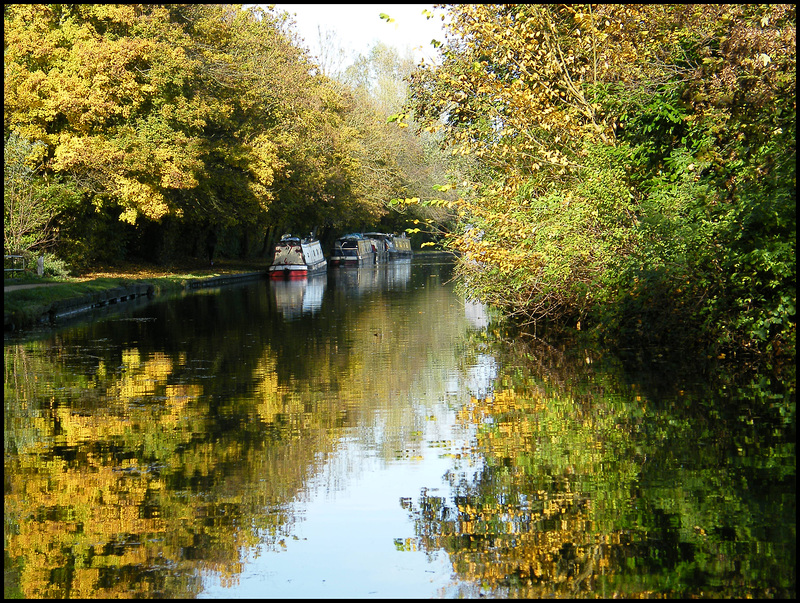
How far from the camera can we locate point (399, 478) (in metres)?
8.62

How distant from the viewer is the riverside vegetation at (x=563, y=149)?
572 inches

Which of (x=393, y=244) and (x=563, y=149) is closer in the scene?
(x=563, y=149)

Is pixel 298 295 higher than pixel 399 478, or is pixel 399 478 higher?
pixel 298 295

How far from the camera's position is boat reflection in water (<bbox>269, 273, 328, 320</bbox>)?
1144 inches

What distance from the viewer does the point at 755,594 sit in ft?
18.2

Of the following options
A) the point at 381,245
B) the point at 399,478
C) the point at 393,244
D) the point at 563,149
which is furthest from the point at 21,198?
the point at 393,244

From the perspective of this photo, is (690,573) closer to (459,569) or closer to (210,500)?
(459,569)

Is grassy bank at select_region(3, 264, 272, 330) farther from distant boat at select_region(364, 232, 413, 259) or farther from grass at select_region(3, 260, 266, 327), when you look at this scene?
distant boat at select_region(364, 232, 413, 259)

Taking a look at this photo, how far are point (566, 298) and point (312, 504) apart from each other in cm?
1292

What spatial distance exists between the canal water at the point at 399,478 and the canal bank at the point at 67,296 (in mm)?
7179

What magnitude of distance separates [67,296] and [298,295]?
10880 mm

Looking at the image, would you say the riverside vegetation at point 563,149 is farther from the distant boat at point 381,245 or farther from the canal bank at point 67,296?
the distant boat at point 381,245

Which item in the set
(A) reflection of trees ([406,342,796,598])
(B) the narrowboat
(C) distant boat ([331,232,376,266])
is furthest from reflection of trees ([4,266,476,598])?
(B) the narrowboat

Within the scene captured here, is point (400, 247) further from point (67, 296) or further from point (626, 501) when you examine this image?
point (626, 501)
